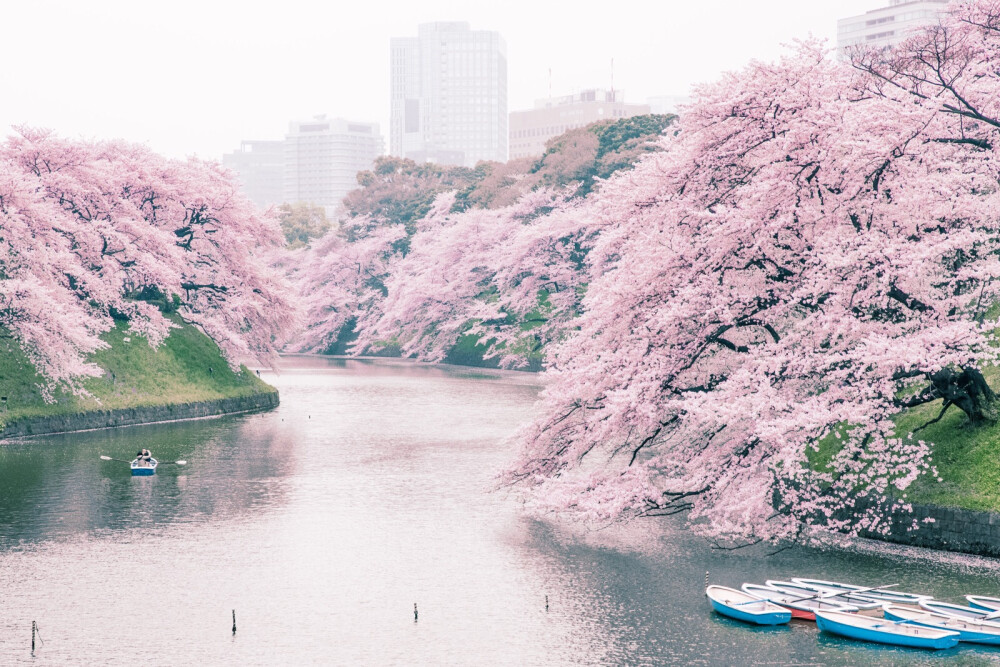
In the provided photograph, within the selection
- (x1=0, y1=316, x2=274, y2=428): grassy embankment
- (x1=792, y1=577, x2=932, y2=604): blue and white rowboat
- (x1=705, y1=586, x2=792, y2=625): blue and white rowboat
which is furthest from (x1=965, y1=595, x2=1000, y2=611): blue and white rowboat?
(x1=0, y1=316, x2=274, y2=428): grassy embankment

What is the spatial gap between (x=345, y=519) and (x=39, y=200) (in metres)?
31.0

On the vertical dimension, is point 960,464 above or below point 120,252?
below

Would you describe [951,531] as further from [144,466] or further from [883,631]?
[144,466]

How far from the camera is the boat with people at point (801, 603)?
21031 millimetres

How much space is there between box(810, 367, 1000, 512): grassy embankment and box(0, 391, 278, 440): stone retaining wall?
35679 millimetres

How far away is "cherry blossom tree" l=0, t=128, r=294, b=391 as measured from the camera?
155 ft

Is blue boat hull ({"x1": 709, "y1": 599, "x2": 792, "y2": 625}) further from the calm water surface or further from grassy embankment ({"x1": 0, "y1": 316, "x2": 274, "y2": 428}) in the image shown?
grassy embankment ({"x1": 0, "y1": 316, "x2": 274, "y2": 428})

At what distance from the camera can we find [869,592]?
861 inches

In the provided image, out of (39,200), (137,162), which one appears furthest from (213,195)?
(39,200)

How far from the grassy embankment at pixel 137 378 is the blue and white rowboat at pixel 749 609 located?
35180 mm

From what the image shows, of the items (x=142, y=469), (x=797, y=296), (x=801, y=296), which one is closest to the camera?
(x=797, y=296)

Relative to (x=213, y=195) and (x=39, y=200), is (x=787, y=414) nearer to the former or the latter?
(x=39, y=200)

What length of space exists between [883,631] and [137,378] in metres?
42.6

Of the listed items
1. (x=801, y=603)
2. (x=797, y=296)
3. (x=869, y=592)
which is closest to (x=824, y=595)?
(x=801, y=603)
